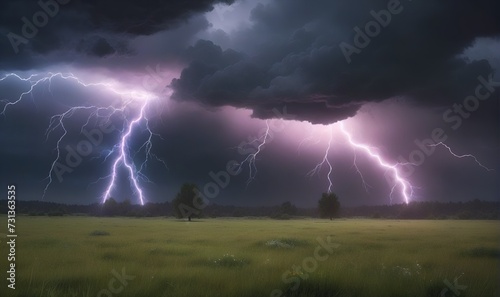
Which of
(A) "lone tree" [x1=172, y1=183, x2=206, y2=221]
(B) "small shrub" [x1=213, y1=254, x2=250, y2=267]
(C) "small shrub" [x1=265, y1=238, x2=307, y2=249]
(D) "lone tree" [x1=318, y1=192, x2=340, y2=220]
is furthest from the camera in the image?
(D) "lone tree" [x1=318, y1=192, x2=340, y2=220]

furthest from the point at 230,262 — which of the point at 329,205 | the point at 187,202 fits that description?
the point at 329,205

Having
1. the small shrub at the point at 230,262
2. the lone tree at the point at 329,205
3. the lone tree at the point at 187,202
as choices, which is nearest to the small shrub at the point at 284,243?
the small shrub at the point at 230,262

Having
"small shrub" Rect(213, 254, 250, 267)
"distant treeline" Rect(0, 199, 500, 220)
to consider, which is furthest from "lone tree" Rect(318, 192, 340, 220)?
"small shrub" Rect(213, 254, 250, 267)

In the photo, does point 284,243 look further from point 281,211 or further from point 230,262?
point 281,211

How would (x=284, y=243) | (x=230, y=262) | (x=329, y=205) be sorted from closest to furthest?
(x=230, y=262)
(x=284, y=243)
(x=329, y=205)

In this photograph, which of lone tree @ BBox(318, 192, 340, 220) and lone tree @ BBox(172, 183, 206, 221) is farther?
lone tree @ BBox(318, 192, 340, 220)

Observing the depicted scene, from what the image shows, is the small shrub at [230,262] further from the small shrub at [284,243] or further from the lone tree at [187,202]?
the lone tree at [187,202]

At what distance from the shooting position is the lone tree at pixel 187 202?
65812mm

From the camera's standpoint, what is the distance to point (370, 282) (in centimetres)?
740

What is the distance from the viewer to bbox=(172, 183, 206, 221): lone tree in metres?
65.8

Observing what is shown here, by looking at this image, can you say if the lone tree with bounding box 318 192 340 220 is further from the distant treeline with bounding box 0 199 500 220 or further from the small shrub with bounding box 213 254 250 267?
the small shrub with bounding box 213 254 250 267

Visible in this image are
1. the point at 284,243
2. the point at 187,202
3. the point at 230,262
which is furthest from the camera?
the point at 187,202

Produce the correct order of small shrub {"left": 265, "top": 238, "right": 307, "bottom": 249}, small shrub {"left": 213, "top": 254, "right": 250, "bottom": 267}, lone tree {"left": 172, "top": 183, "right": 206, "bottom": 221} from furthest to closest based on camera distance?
lone tree {"left": 172, "top": 183, "right": 206, "bottom": 221}, small shrub {"left": 265, "top": 238, "right": 307, "bottom": 249}, small shrub {"left": 213, "top": 254, "right": 250, "bottom": 267}

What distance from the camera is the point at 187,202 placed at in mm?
66562
